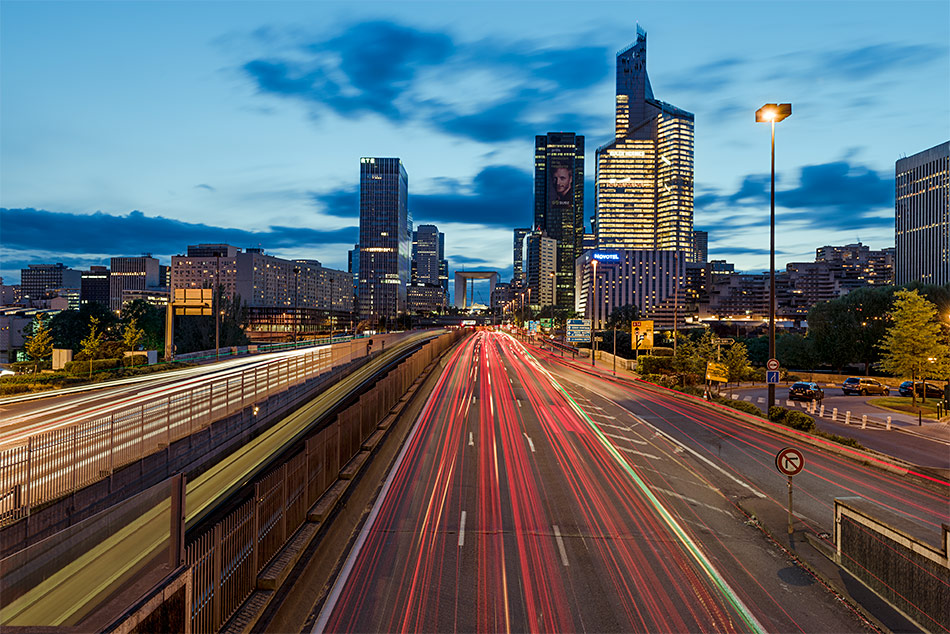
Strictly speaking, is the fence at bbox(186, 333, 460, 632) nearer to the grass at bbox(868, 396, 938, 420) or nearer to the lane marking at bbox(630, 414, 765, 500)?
the lane marking at bbox(630, 414, 765, 500)

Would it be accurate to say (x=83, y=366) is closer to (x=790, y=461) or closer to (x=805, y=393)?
(x=790, y=461)

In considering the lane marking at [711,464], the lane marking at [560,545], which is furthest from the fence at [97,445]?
the lane marking at [711,464]

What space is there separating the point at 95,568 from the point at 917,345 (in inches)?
1779

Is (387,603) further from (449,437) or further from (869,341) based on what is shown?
(869,341)

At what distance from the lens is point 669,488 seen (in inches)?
631

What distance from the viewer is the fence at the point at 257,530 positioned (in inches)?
283

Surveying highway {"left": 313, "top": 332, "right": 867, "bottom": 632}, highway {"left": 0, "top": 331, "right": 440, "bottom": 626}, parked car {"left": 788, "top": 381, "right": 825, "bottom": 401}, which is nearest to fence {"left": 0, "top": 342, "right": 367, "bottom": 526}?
highway {"left": 0, "top": 331, "right": 440, "bottom": 626}

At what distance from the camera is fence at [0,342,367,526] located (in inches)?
377

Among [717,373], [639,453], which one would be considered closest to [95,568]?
[639,453]

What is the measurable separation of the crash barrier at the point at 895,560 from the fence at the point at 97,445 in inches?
641

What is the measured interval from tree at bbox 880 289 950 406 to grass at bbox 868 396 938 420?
787mm

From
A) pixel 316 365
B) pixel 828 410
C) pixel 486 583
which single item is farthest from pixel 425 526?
pixel 828 410

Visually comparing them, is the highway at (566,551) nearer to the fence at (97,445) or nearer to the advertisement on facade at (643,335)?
the fence at (97,445)

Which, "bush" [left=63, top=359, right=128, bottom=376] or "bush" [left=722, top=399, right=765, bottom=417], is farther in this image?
"bush" [left=63, top=359, right=128, bottom=376]
